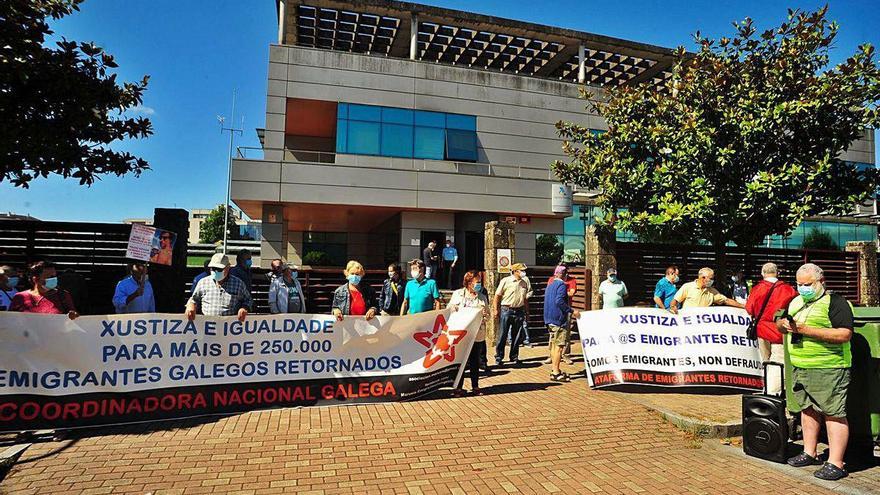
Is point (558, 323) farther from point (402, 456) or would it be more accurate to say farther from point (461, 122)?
point (461, 122)

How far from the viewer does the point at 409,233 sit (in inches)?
817

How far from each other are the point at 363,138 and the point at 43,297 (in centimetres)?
1600

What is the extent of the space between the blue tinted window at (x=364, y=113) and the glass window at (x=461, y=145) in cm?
330

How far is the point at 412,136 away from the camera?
21203mm

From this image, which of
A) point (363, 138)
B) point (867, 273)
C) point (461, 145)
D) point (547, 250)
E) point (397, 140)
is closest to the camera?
point (867, 273)

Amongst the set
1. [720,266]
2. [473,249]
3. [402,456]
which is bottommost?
[402,456]

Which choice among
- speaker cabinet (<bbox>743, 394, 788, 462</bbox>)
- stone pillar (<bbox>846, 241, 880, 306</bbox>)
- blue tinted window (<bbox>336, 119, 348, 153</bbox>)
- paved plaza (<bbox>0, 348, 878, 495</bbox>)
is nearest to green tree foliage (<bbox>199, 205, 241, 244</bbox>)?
blue tinted window (<bbox>336, 119, 348, 153</bbox>)

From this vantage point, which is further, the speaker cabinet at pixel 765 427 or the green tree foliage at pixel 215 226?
the green tree foliage at pixel 215 226

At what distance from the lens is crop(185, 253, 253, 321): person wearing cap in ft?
20.1

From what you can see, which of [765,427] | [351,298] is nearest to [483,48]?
[351,298]

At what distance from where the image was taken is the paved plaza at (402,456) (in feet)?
13.2

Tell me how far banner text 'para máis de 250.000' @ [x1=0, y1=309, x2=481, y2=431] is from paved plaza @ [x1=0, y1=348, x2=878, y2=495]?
0.77 feet

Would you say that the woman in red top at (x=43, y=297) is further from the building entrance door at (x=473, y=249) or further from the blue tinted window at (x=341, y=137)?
the building entrance door at (x=473, y=249)

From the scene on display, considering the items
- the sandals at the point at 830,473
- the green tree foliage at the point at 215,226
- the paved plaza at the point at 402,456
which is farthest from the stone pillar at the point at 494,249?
the green tree foliage at the point at 215,226
